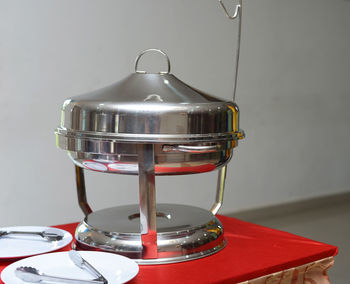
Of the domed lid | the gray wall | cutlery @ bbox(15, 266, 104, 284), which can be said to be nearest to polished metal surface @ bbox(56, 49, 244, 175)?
the domed lid

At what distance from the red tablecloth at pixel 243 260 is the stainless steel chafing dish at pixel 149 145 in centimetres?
3

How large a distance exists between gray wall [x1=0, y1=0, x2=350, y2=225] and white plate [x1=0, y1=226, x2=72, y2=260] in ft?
5.59

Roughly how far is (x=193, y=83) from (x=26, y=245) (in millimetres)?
2469

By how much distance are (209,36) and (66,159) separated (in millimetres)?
1334

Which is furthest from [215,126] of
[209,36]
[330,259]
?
[209,36]

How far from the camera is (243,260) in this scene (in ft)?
3.49

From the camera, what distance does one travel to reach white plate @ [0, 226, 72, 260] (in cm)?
104

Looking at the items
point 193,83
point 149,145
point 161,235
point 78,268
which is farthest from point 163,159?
point 193,83

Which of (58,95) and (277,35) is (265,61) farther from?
(58,95)

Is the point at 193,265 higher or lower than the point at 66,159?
higher

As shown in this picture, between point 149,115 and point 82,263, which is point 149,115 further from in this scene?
point 82,263

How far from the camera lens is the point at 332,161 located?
14.8 ft

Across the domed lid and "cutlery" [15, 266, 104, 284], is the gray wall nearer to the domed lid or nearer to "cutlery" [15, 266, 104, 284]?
the domed lid

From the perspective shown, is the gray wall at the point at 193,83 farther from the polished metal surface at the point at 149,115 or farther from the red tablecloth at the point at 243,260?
the polished metal surface at the point at 149,115
